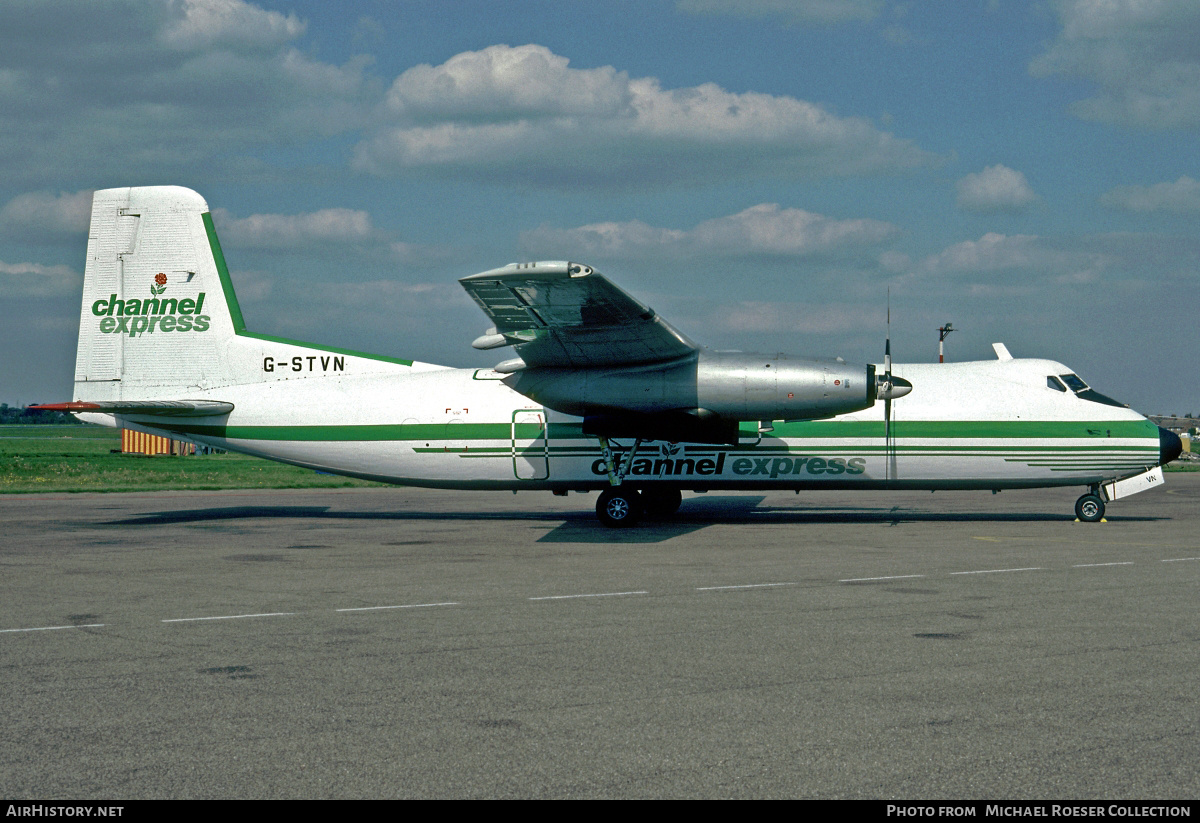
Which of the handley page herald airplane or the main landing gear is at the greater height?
the handley page herald airplane

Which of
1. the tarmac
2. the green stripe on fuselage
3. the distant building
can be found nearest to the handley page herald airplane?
the green stripe on fuselage

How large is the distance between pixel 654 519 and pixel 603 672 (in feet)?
54.0

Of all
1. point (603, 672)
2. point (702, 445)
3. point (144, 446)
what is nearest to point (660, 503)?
point (702, 445)

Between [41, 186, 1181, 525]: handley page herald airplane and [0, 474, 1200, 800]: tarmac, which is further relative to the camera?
[41, 186, 1181, 525]: handley page herald airplane

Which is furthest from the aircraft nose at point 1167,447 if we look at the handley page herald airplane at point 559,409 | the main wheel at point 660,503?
the main wheel at point 660,503

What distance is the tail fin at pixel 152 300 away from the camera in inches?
962

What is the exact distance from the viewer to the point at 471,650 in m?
9.01

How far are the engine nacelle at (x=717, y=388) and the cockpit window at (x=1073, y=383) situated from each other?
6.39 m

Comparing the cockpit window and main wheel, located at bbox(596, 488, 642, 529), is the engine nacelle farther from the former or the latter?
the cockpit window

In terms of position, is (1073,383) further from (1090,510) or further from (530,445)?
(530,445)

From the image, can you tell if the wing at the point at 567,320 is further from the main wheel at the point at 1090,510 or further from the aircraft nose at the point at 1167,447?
the aircraft nose at the point at 1167,447

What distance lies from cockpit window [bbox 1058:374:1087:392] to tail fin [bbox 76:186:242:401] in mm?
19552

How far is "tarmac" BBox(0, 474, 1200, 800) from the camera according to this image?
5609 mm

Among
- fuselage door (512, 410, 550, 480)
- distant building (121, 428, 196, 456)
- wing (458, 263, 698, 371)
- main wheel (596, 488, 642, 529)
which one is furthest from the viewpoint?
distant building (121, 428, 196, 456)
